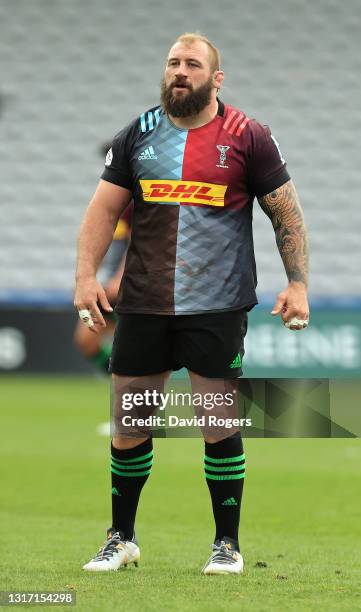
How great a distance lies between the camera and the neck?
4152 millimetres

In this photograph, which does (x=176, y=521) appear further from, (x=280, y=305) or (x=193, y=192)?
(x=193, y=192)

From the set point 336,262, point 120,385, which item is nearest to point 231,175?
point 120,385

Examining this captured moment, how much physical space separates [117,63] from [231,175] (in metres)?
15.1

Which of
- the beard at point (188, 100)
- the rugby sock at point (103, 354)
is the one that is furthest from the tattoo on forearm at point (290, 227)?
the rugby sock at point (103, 354)

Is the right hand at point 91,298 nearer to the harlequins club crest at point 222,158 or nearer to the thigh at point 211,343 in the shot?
the thigh at point 211,343

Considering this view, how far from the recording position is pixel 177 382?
4.30 metres

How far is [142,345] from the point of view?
165 inches

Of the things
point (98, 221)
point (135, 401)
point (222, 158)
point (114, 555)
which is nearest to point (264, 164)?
point (222, 158)

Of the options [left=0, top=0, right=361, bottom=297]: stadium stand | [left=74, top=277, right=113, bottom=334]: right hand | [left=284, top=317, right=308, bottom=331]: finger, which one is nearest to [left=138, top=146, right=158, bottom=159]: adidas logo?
[left=74, top=277, right=113, bottom=334]: right hand

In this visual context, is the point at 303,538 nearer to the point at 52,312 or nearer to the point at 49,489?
the point at 49,489

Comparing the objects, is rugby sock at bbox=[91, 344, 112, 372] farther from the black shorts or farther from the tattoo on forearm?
the tattoo on forearm

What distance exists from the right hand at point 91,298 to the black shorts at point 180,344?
0.38ft

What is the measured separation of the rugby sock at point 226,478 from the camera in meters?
4.18

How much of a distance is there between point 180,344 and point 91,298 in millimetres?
360
